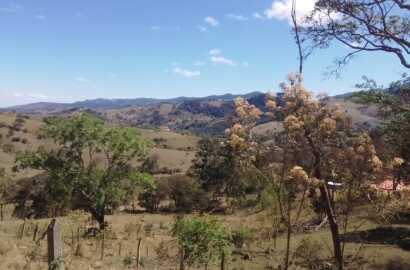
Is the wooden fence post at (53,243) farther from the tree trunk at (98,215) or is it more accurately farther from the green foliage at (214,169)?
the green foliage at (214,169)

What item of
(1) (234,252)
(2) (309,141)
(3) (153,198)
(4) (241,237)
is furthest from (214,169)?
(2) (309,141)

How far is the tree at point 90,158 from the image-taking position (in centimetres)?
2294

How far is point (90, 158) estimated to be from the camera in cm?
2336

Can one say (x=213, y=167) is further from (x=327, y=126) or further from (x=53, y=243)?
(x=53, y=243)

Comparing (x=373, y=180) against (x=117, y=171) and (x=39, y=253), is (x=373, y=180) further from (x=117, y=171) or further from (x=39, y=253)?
(x=117, y=171)

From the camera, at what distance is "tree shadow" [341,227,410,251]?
70.6ft

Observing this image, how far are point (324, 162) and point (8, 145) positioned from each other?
4712 inches

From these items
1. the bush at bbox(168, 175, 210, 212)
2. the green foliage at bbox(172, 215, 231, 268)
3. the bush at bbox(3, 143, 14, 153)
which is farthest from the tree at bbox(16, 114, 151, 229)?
the bush at bbox(3, 143, 14, 153)

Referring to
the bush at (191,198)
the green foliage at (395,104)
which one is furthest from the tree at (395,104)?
the bush at (191,198)

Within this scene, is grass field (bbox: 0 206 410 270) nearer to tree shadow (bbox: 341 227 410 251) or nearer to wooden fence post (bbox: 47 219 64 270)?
tree shadow (bbox: 341 227 410 251)

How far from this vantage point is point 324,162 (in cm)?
981

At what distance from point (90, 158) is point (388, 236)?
58.6ft

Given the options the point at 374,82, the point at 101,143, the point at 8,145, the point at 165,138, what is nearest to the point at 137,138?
the point at 101,143

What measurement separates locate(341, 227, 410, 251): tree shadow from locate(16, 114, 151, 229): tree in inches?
497
